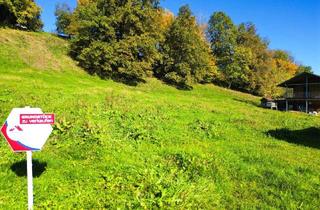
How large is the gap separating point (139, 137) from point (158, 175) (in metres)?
4.79

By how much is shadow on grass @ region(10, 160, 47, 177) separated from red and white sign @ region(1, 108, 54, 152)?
93.6 inches

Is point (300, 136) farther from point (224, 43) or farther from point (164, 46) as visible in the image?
point (224, 43)

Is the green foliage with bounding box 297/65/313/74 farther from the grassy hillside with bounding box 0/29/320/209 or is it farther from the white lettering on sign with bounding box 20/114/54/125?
the white lettering on sign with bounding box 20/114/54/125

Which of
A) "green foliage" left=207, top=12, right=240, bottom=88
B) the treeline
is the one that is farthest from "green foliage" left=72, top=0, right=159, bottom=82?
"green foliage" left=207, top=12, right=240, bottom=88

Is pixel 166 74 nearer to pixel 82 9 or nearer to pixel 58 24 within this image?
pixel 82 9

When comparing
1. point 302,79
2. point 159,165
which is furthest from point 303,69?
point 159,165

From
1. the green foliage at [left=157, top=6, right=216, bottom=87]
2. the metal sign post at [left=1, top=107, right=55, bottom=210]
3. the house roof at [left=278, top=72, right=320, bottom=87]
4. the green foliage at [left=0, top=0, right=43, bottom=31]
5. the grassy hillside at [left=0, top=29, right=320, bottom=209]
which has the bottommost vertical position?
the grassy hillside at [left=0, top=29, right=320, bottom=209]

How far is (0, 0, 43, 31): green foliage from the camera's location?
53.7 metres

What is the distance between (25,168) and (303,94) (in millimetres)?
56658

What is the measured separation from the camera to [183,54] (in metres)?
61.8

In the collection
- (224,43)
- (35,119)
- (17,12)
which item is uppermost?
(17,12)

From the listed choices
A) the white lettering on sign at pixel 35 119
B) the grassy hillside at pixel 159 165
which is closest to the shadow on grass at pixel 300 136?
the grassy hillside at pixel 159 165

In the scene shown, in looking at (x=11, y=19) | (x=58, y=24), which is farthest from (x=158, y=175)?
(x=58, y=24)

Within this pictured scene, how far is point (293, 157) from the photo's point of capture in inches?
553
